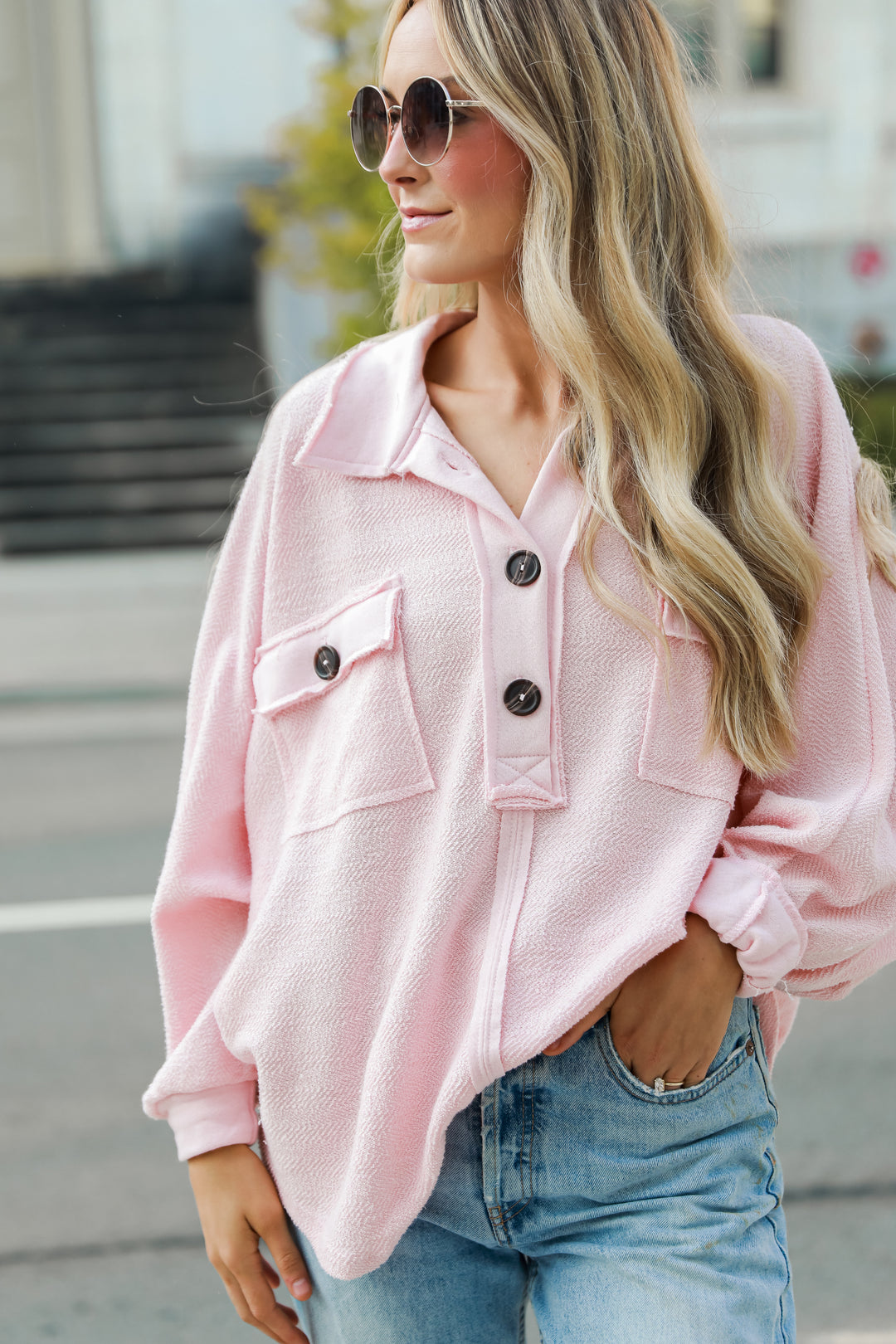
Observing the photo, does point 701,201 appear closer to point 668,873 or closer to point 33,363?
point 668,873

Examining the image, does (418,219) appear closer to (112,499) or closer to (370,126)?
(370,126)

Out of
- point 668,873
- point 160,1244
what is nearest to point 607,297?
point 668,873

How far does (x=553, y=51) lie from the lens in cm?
146

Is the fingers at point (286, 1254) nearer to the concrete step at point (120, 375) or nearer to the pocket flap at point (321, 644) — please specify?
the pocket flap at point (321, 644)

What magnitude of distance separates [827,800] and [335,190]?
→ 11.1 meters

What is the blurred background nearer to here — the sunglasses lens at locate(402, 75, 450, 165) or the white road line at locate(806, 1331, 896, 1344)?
the white road line at locate(806, 1331, 896, 1344)

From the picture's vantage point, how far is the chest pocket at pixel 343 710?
1.46m

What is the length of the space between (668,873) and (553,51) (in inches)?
32.7

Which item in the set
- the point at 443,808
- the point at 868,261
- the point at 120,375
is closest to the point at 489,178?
the point at 443,808

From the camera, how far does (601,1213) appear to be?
4.70 feet

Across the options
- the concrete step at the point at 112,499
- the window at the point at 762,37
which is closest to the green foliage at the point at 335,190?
the concrete step at the point at 112,499

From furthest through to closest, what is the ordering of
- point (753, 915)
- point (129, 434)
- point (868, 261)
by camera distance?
point (868, 261) < point (129, 434) < point (753, 915)

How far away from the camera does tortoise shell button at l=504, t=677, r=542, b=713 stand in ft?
4.65

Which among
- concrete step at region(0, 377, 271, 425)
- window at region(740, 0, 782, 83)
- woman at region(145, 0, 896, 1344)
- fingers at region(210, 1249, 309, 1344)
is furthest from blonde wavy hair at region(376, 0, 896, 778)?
window at region(740, 0, 782, 83)
